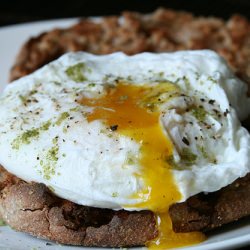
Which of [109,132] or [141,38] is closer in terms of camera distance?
[109,132]

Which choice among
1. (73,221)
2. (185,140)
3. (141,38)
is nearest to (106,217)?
(73,221)

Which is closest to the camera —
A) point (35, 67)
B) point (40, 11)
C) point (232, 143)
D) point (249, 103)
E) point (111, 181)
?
point (111, 181)

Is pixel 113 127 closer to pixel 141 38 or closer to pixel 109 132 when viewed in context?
pixel 109 132

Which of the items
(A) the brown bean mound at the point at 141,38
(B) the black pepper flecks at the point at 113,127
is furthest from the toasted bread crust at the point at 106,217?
(A) the brown bean mound at the point at 141,38

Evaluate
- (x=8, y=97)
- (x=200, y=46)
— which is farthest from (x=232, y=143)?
(x=200, y=46)

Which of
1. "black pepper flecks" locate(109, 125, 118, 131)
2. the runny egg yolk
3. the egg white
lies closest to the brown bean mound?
the egg white

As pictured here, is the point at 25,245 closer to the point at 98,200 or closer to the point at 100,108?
the point at 98,200

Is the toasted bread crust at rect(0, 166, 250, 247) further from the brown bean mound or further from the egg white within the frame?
the brown bean mound

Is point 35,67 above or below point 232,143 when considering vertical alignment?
below
